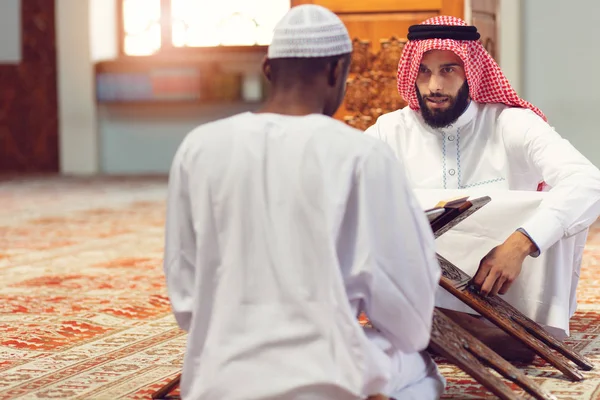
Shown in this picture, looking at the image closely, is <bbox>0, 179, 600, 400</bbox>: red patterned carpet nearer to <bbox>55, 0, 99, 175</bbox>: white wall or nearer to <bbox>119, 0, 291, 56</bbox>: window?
<bbox>119, 0, 291, 56</bbox>: window

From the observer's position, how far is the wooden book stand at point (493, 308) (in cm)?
267

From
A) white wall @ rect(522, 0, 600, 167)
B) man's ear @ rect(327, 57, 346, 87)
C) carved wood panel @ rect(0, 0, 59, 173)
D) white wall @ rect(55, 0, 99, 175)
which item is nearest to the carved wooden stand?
man's ear @ rect(327, 57, 346, 87)

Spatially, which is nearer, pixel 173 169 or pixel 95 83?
pixel 173 169

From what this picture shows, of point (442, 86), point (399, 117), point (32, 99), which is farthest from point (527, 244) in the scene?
point (32, 99)

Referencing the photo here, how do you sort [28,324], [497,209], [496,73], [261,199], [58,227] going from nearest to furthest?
[261,199] < [497,209] < [496,73] < [28,324] < [58,227]

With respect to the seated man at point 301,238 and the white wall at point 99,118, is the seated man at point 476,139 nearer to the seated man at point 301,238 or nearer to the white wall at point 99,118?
the seated man at point 301,238

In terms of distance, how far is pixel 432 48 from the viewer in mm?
3297

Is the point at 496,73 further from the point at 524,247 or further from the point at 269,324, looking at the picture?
the point at 269,324

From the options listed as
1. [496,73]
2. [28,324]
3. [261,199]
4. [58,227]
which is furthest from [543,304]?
[58,227]

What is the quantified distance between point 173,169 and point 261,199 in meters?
0.22

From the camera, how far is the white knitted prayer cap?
2.04 meters

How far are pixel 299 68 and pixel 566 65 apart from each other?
285 inches

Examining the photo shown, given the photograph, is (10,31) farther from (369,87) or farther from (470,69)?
(470,69)

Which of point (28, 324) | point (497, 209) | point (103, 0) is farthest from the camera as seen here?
point (103, 0)
